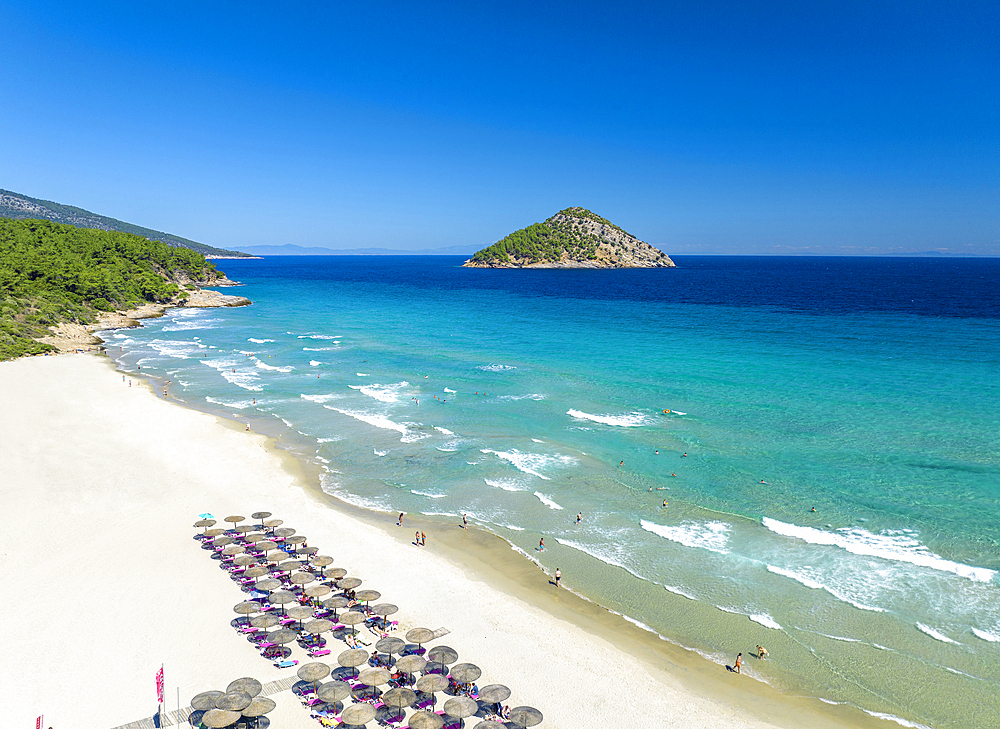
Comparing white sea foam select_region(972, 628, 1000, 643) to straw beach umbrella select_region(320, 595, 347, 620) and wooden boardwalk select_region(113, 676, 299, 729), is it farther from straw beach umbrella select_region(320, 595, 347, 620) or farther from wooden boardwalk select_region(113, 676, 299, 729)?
wooden boardwalk select_region(113, 676, 299, 729)

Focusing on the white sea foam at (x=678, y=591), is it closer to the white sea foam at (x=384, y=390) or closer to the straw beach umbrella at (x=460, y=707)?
the straw beach umbrella at (x=460, y=707)

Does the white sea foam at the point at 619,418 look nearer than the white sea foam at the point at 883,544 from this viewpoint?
No

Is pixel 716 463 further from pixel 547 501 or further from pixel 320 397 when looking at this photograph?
pixel 320 397

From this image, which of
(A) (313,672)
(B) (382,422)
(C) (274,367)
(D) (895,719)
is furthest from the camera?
(C) (274,367)

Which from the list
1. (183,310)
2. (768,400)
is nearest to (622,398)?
(768,400)

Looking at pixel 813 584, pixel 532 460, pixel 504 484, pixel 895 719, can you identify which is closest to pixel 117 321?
pixel 532 460

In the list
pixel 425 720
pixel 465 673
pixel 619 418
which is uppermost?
pixel 619 418

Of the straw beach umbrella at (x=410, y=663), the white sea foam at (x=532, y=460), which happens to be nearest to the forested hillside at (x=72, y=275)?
the white sea foam at (x=532, y=460)
